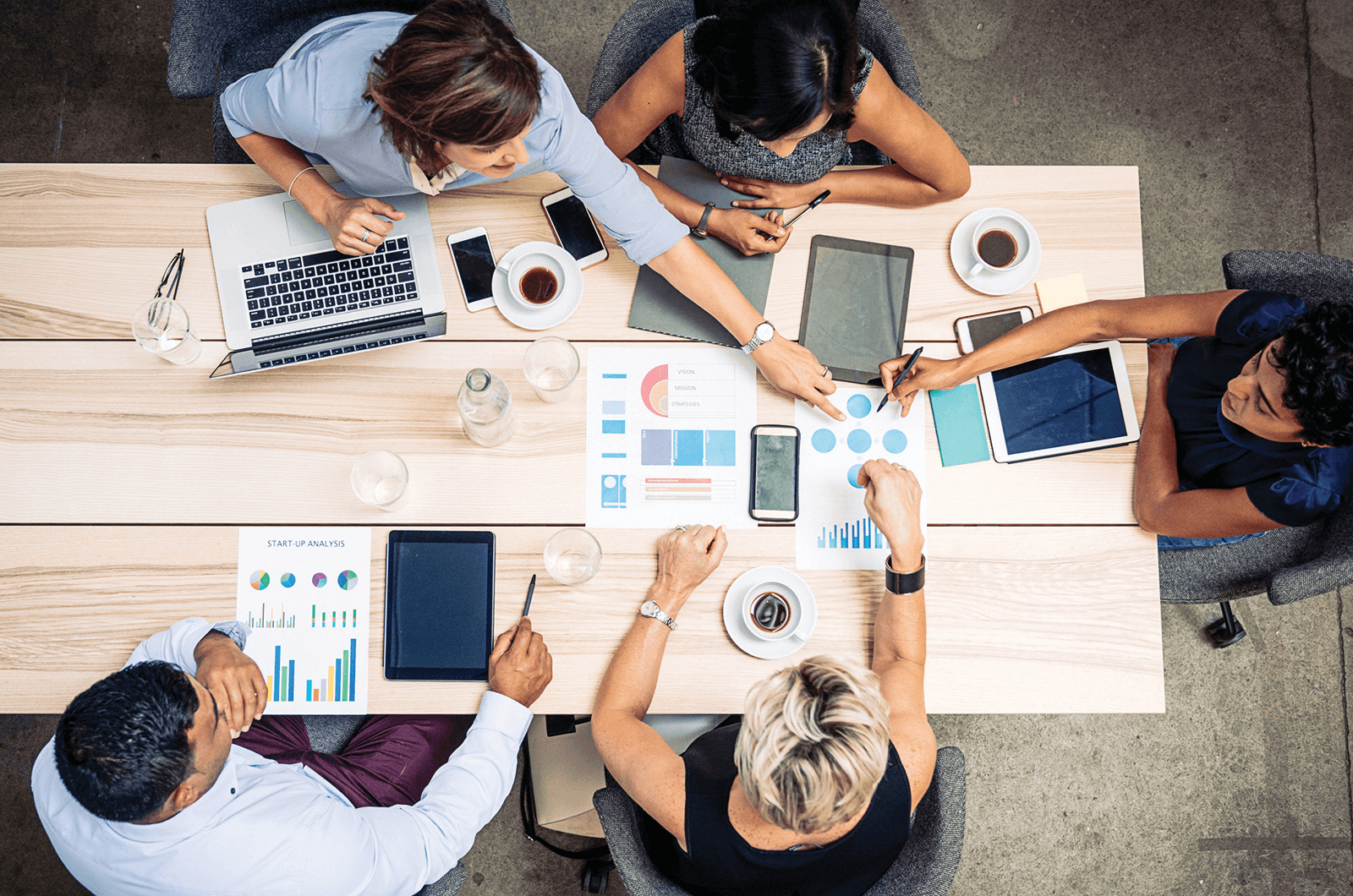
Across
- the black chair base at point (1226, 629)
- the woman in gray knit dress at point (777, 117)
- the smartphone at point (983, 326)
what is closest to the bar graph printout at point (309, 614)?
the woman in gray knit dress at point (777, 117)

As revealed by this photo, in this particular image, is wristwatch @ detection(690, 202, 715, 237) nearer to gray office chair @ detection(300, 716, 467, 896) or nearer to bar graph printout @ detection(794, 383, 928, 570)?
bar graph printout @ detection(794, 383, 928, 570)

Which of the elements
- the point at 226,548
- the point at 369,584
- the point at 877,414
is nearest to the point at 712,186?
the point at 877,414

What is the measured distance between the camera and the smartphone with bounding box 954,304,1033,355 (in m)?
1.53

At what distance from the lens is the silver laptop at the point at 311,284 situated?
148 centimetres

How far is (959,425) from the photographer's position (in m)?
1.52

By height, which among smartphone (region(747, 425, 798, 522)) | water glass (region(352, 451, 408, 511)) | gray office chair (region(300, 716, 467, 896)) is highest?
water glass (region(352, 451, 408, 511))

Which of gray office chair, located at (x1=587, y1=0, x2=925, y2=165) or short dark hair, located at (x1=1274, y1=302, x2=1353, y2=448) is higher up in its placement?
gray office chair, located at (x1=587, y1=0, x2=925, y2=165)

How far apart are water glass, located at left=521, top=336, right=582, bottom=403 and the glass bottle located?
0.19 ft

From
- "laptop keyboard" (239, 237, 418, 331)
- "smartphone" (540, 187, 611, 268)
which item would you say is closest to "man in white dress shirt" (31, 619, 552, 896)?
"laptop keyboard" (239, 237, 418, 331)

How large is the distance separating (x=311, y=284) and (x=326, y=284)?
0.09 feet

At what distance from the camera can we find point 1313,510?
139cm

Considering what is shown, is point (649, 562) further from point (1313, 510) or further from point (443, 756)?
point (1313, 510)

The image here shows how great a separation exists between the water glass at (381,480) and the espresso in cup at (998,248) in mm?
1199

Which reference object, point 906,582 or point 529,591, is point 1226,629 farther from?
point 529,591
